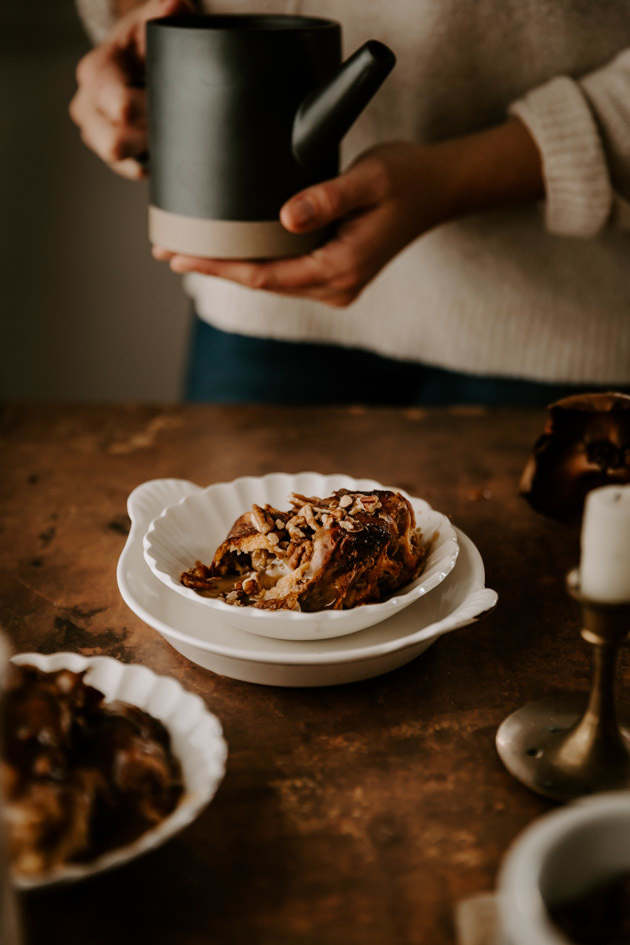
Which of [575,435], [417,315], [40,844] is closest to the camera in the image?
[40,844]

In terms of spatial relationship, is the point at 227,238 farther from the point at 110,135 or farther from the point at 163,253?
the point at 110,135

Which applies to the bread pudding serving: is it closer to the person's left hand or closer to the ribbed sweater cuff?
the person's left hand

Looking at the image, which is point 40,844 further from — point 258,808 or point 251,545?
point 251,545

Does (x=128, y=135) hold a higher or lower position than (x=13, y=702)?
higher

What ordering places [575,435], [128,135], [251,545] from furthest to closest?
1. [128,135]
2. [575,435]
3. [251,545]

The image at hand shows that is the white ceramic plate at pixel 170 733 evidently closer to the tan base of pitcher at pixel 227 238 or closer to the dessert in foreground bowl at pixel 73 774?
the dessert in foreground bowl at pixel 73 774

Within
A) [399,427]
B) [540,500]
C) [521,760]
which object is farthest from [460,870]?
[399,427]
